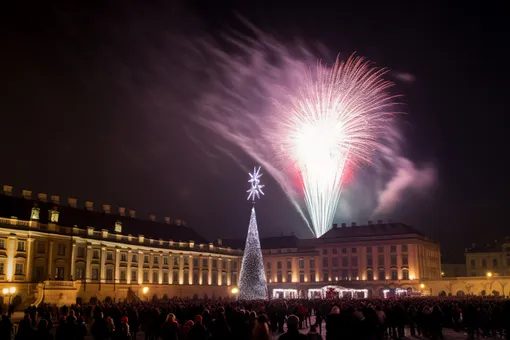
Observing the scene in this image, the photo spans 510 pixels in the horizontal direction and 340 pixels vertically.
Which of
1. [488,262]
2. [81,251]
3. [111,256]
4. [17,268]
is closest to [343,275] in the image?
[488,262]

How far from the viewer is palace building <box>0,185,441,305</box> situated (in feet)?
198

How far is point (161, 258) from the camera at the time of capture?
273 feet

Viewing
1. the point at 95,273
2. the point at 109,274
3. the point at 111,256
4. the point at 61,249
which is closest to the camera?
the point at 61,249

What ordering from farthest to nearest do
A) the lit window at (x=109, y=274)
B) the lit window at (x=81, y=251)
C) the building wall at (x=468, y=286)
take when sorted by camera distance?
the building wall at (x=468, y=286) < the lit window at (x=109, y=274) < the lit window at (x=81, y=251)

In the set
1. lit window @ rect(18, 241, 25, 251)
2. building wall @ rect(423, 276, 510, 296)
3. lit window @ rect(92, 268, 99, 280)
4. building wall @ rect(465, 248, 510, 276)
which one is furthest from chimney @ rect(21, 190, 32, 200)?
building wall @ rect(465, 248, 510, 276)

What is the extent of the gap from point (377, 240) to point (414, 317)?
6983 centimetres

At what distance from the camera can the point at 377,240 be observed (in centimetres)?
9662

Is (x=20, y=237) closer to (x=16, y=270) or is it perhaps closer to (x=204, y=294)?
(x=16, y=270)

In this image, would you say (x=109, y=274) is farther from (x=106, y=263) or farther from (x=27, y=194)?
(x=27, y=194)

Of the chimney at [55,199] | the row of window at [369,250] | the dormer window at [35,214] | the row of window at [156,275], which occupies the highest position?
the chimney at [55,199]

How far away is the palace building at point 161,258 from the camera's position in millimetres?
60312

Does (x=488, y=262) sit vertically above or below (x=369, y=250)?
below

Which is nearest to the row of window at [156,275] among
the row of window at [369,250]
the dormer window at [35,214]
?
the dormer window at [35,214]

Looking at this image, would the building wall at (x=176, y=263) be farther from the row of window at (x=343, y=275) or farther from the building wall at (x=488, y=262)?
the building wall at (x=488, y=262)
